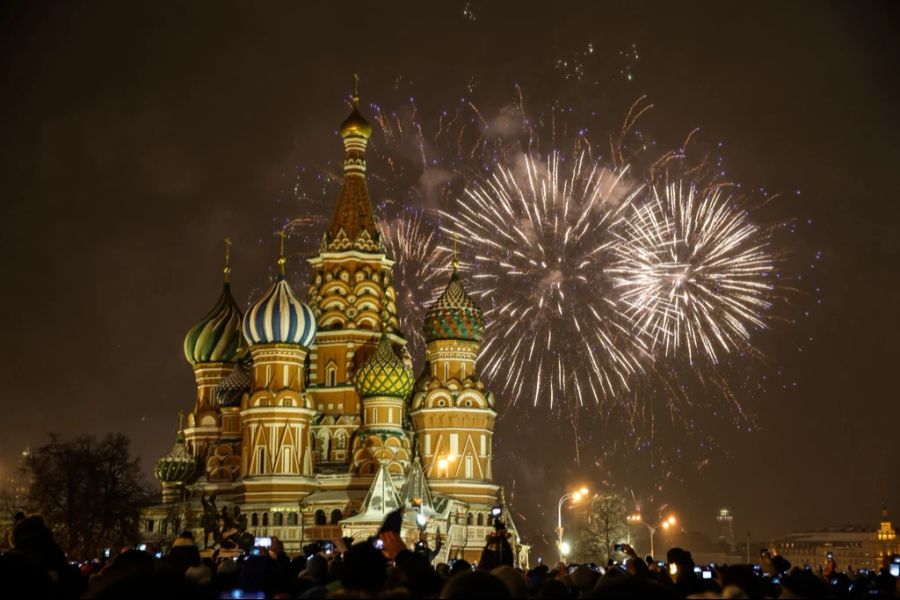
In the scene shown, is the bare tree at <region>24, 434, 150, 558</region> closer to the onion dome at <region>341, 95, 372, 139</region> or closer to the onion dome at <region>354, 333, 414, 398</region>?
the onion dome at <region>354, 333, 414, 398</region>

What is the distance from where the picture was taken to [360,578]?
674cm

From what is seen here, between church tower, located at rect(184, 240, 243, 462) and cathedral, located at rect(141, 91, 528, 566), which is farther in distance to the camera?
church tower, located at rect(184, 240, 243, 462)

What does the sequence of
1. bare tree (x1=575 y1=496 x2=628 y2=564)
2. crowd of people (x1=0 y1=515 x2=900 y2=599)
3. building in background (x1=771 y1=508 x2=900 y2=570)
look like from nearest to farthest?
crowd of people (x1=0 y1=515 x2=900 y2=599), bare tree (x1=575 y1=496 x2=628 y2=564), building in background (x1=771 y1=508 x2=900 y2=570)

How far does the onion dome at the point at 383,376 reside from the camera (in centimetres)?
5469

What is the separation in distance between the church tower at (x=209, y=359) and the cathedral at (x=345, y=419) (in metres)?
0.12

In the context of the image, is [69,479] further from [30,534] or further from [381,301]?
[30,534]

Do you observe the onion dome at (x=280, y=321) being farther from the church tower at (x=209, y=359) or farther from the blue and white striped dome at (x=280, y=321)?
the church tower at (x=209, y=359)

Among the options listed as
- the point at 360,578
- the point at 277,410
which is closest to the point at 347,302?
the point at 277,410

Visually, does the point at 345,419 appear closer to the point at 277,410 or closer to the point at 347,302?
the point at 277,410

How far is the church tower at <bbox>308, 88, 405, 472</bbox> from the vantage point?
56.9m

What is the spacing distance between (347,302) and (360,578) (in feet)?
170

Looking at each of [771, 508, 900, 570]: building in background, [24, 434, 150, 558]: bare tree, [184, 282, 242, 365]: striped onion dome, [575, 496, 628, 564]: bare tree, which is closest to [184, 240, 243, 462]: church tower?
[184, 282, 242, 365]: striped onion dome

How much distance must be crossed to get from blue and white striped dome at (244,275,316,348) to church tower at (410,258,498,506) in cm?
553

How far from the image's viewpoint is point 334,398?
188 ft
